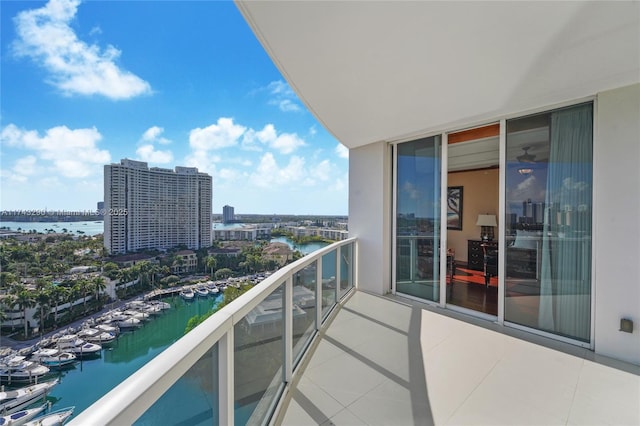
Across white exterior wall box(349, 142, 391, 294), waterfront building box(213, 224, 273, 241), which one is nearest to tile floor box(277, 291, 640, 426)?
white exterior wall box(349, 142, 391, 294)

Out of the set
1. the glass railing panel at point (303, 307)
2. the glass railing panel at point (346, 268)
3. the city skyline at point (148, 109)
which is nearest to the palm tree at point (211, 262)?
the city skyline at point (148, 109)

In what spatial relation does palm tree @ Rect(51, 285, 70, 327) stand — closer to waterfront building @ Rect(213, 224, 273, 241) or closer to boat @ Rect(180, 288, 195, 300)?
boat @ Rect(180, 288, 195, 300)

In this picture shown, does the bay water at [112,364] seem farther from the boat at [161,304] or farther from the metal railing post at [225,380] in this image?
the metal railing post at [225,380]

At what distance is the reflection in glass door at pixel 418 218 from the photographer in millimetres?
4129

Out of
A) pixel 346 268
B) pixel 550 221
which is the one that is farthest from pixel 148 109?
pixel 550 221

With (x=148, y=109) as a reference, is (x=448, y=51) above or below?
below

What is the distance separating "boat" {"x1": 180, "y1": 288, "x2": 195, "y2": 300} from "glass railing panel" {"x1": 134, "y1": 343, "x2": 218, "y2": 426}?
9020 millimetres

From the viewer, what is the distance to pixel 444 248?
13.2 ft

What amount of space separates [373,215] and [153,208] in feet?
37.6

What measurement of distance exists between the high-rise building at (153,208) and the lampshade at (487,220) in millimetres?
11723

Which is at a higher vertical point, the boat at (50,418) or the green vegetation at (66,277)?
the green vegetation at (66,277)

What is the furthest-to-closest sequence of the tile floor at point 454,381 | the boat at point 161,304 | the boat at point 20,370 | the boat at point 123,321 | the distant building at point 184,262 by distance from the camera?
the distant building at point 184,262 → the boat at point 161,304 → the boat at point 123,321 → the boat at point 20,370 → the tile floor at point 454,381

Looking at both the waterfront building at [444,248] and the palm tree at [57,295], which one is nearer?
the waterfront building at [444,248]

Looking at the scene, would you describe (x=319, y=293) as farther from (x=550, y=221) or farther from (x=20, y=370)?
(x=20, y=370)
